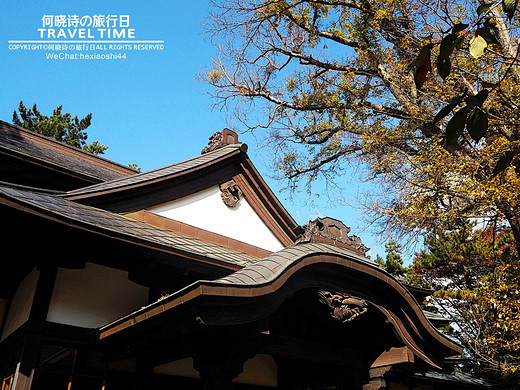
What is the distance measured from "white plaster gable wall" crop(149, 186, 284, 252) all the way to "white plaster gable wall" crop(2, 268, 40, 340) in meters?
2.35

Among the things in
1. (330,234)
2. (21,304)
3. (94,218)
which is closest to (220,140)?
(330,234)

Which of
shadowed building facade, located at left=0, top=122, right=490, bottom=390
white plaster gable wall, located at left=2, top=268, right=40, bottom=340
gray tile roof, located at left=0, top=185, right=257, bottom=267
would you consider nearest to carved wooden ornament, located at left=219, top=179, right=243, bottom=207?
shadowed building facade, located at left=0, top=122, right=490, bottom=390

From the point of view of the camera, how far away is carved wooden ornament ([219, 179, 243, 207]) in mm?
8945

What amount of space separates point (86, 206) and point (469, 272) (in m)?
19.8

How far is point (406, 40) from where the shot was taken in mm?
11312

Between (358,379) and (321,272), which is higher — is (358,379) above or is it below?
below

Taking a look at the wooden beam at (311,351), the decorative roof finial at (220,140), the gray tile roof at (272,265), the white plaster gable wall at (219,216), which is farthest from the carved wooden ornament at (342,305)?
the decorative roof finial at (220,140)

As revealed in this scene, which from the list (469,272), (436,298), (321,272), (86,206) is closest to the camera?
(321,272)

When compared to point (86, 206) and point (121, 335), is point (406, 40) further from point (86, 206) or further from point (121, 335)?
point (121, 335)

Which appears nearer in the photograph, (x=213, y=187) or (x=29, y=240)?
(x=29, y=240)

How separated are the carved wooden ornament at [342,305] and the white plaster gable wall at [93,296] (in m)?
2.54

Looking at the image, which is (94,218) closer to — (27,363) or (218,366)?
(27,363)

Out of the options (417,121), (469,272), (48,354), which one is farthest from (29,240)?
(469,272)

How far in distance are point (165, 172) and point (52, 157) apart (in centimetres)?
303
